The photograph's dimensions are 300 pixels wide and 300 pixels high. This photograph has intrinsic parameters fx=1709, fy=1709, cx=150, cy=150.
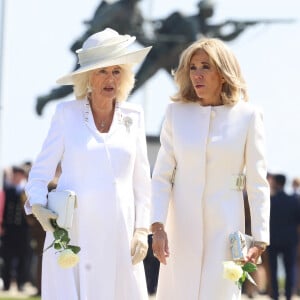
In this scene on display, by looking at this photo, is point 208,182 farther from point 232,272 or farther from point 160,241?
point 232,272

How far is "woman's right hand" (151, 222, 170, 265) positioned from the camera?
974cm

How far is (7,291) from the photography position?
75.8 feet

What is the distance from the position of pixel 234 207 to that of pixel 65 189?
1002mm

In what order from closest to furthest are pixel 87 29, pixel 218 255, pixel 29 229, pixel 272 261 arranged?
pixel 218 255
pixel 272 261
pixel 29 229
pixel 87 29

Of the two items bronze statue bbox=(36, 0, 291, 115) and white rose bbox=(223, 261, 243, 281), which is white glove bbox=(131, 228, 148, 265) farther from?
bronze statue bbox=(36, 0, 291, 115)

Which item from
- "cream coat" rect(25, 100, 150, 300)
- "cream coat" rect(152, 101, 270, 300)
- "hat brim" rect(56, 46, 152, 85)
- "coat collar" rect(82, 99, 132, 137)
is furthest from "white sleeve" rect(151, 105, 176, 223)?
"hat brim" rect(56, 46, 152, 85)

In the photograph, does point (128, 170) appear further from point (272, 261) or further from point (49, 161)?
point (272, 261)

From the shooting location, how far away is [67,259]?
9734 mm

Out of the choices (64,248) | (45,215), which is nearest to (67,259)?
(64,248)

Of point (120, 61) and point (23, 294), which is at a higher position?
point (120, 61)

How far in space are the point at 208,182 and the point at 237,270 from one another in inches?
28.4

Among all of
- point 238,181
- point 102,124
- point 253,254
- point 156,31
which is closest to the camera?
point 253,254

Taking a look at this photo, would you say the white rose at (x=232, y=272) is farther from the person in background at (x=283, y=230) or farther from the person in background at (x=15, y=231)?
the person in background at (x=15, y=231)

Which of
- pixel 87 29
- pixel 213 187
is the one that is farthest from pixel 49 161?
pixel 87 29
